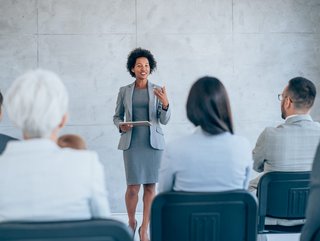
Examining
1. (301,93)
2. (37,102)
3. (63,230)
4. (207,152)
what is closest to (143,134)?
(301,93)

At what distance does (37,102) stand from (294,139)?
1689mm

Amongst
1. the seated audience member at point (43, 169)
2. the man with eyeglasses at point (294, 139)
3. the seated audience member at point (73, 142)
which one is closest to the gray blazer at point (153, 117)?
the man with eyeglasses at point (294, 139)

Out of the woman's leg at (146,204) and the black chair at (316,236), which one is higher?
the black chair at (316,236)

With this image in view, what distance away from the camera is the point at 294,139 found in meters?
2.76

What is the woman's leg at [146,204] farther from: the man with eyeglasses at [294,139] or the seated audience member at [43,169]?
the seated audience member at [43,169]

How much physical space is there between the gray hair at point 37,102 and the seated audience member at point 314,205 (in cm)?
82

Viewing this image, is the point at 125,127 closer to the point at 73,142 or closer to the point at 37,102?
the point at 73,142

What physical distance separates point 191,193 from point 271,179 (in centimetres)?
92

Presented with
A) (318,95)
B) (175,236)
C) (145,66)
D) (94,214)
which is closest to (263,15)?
(318,95)

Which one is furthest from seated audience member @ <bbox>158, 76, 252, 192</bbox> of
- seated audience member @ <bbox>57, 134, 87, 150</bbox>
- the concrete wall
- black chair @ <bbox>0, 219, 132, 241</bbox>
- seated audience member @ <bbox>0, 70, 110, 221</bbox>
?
the concrete wall

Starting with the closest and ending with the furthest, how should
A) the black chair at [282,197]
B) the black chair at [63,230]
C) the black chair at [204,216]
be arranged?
the black chair at [63,230] < the black chair at [204,216] < the black chair at [282,197]

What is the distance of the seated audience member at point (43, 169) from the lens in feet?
4.95

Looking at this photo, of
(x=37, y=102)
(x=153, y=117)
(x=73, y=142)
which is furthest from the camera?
(x=153, y=117)

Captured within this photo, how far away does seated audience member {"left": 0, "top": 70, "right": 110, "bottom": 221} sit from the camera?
59.4 inches
